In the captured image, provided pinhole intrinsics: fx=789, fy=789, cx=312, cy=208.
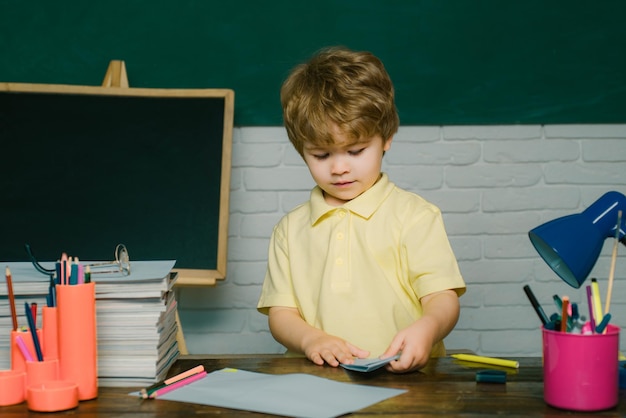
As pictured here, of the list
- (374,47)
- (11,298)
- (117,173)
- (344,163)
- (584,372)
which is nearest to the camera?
(584,372)

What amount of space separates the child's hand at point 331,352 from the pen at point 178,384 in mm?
194

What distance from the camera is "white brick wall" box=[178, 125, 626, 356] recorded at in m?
2.42

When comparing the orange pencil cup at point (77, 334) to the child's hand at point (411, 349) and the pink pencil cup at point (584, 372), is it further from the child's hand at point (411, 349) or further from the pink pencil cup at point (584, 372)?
the pink pencil cup at point (584, 372)

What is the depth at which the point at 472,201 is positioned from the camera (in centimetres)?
244

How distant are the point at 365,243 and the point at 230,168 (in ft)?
2.72

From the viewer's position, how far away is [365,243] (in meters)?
1.51

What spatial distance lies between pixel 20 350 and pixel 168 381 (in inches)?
7.5

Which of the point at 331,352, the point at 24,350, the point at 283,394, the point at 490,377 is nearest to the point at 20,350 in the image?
the point at 24,350

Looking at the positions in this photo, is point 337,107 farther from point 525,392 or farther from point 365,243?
point 525,392

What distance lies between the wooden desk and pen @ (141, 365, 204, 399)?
15mm

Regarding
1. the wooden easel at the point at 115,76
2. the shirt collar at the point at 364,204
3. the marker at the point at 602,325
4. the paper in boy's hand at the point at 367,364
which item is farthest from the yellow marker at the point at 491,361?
the wooden easel at the point at 115,76

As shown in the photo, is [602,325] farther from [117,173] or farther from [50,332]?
[117,173]

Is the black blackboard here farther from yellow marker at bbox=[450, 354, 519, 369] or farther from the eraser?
the eraser

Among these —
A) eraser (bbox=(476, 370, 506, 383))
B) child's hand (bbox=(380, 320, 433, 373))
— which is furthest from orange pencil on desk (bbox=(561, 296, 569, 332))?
child's hand (bbox=(380, 320, 433, 373))
